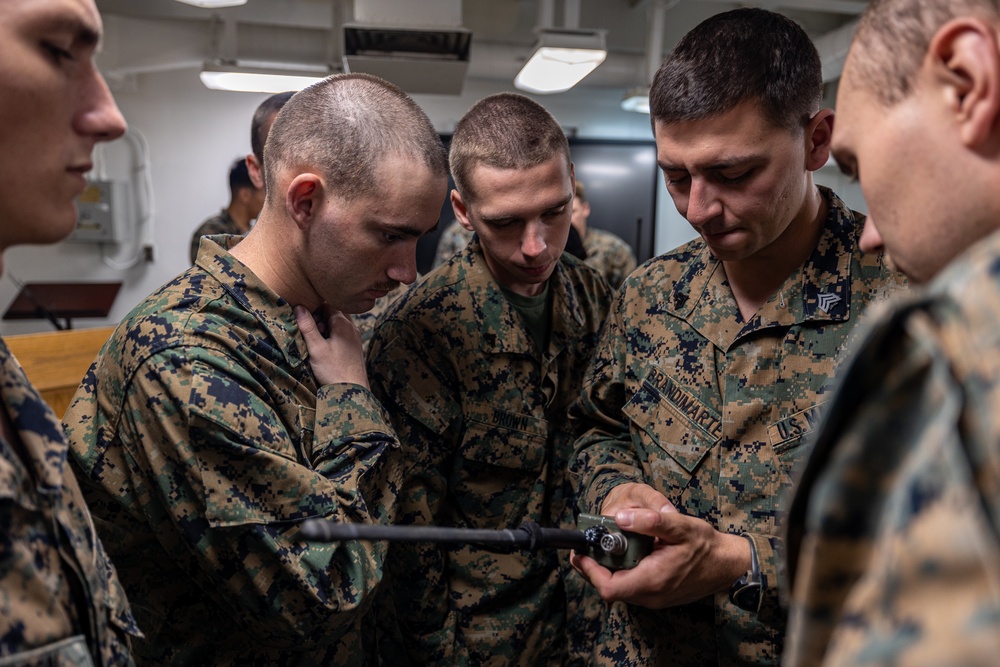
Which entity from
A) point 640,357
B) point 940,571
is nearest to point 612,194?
point 640,357

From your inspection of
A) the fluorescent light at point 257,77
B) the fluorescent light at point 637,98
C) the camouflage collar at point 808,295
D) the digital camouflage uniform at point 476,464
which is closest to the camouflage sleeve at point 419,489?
the digital camouflage uniform at point 476,464

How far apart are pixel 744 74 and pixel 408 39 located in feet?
10.6

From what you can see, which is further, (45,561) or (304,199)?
(304,199)

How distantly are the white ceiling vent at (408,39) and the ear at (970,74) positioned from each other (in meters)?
3.77

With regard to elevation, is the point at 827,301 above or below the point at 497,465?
above

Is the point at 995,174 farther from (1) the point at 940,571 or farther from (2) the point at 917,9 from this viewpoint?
(1) the point at 940,571

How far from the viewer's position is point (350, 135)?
143 centimetres

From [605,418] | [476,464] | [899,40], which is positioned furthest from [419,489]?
[899,40]

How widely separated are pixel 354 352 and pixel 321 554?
1.52 feet

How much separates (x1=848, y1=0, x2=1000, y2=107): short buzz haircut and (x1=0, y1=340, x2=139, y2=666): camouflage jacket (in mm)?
986

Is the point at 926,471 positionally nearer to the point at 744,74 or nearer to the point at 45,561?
the point at 45,561

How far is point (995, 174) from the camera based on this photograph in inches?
24.1

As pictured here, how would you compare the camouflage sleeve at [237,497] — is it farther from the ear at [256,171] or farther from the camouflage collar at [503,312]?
the ear at [256,171]

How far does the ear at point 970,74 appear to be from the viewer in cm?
59
